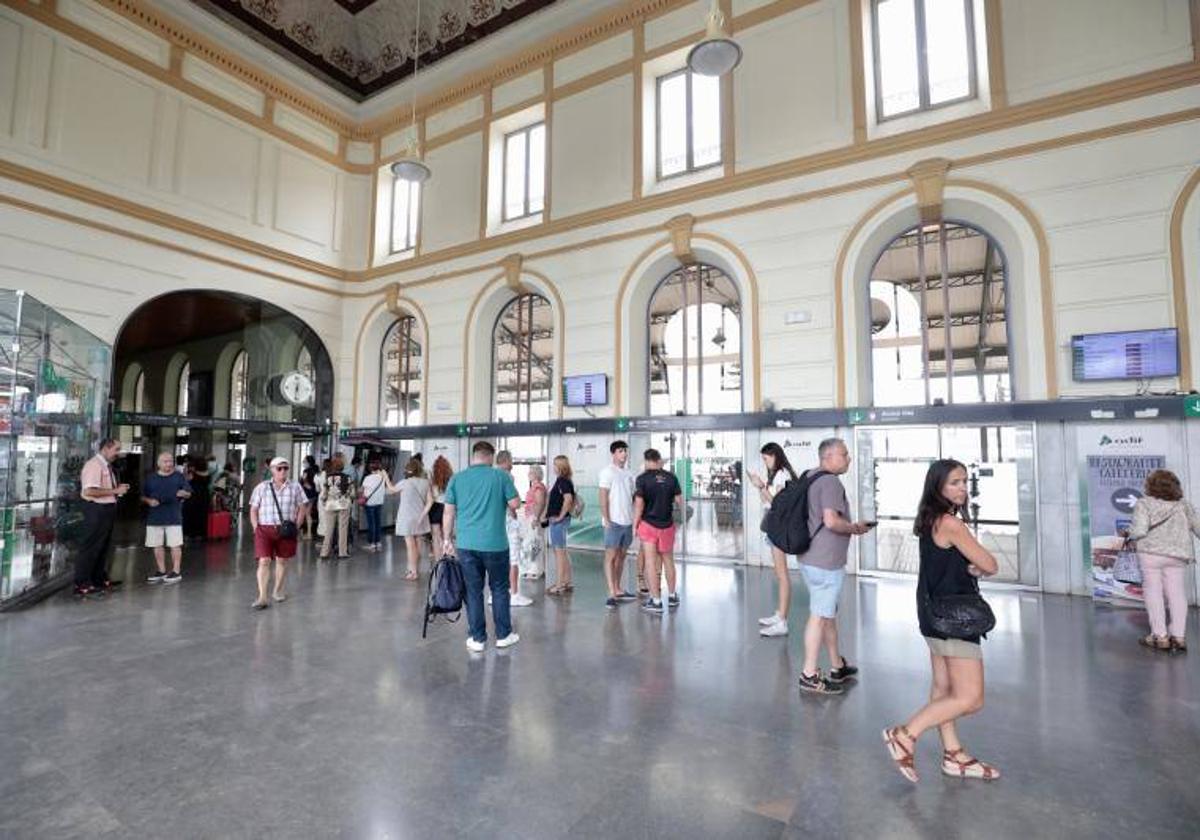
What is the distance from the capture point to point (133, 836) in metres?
2.37

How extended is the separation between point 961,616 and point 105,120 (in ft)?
47.9

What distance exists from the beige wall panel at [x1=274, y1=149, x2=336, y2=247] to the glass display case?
6.57m

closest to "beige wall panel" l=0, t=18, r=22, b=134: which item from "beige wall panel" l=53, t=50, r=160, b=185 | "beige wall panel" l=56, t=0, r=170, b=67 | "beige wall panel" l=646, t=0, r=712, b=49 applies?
"beige wall panel" l=53, t=50, r=160, b=185

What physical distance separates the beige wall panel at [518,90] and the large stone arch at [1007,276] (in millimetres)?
7517

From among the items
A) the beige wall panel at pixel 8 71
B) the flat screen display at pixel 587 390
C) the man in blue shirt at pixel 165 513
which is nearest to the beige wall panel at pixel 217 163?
the beige wall panel at pixel 8 71

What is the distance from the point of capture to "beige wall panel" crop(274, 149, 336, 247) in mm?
13438

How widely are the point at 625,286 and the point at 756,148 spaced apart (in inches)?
125

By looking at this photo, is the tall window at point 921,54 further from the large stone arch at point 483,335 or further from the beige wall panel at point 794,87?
the large stone arch at point 483,335

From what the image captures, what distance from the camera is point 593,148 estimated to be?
11.6 meters

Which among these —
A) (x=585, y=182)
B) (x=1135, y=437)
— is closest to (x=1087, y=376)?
(x=1135, y=437)

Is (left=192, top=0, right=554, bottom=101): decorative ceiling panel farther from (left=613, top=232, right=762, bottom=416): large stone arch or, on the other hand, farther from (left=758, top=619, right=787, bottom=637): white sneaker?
(left=758, top=619, right=787, bottom=637): white sneaker

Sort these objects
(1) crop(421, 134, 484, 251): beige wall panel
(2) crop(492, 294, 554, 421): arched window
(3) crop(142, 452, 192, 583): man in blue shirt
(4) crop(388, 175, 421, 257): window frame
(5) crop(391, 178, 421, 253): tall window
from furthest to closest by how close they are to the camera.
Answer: (5) crop(391, 178, 421, 253): tall window
(4) crop(388, 175, 421, 257): window frame
(1) crop(421, 134, 484, 251): beige wall panel
(2) crop(492, 294, 554, 421): arched window
(3) crop(142, 452, 192, 583): man in blue shirt

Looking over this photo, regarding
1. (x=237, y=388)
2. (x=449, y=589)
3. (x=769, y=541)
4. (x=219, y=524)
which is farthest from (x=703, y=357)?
(x=237, y=388)

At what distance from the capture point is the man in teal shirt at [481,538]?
4.68m
